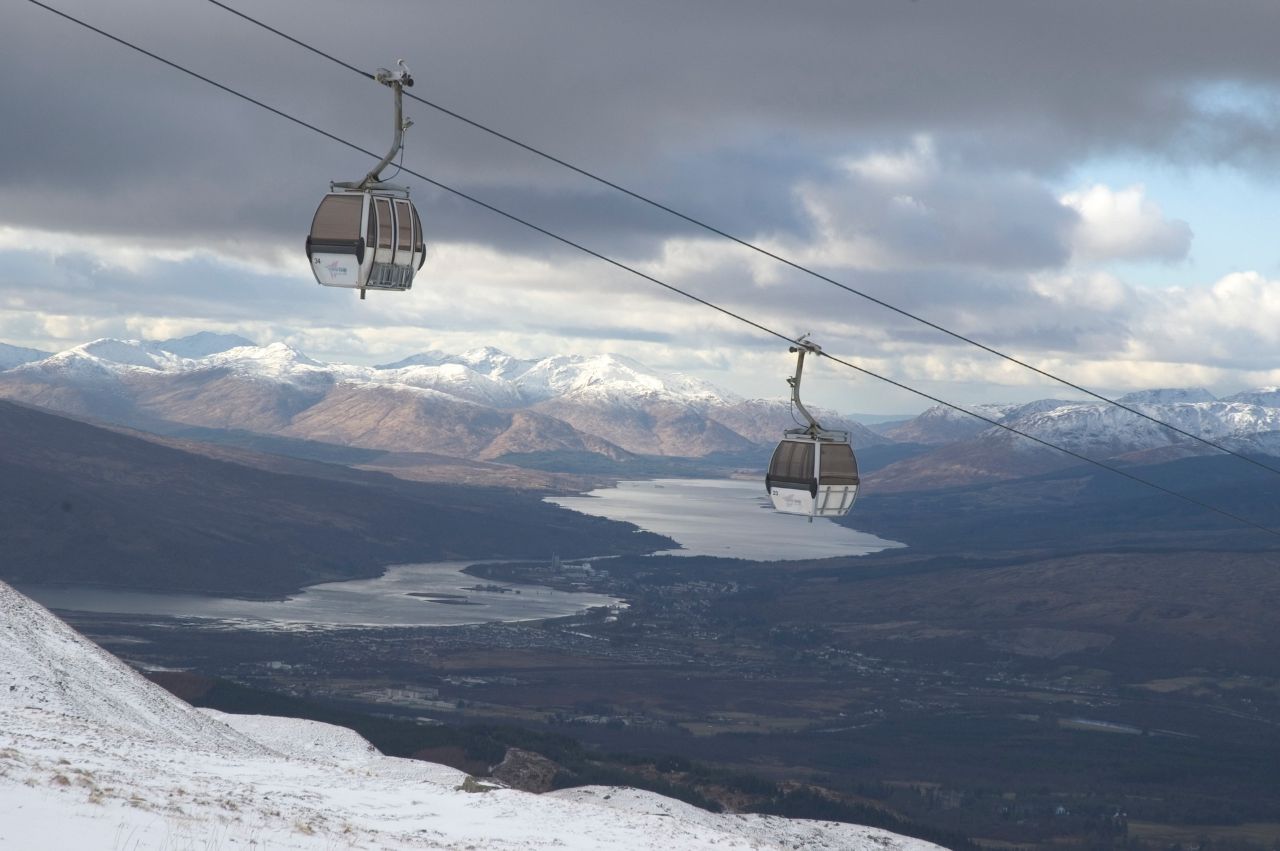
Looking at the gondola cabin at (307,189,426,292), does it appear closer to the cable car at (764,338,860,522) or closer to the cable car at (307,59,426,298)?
the cable car at (307,59,426,298)

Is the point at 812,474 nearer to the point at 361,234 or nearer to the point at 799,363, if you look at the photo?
the point at 799,363

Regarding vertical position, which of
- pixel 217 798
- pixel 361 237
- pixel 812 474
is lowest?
pixel 217 798

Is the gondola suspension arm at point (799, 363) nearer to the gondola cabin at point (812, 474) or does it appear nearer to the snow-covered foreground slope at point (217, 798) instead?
the gondola cabin at point (812, 474)

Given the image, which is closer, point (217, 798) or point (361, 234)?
point (361, 234)

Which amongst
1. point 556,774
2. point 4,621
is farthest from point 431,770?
point 556,774

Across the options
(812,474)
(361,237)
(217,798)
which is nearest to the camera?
(361,237)

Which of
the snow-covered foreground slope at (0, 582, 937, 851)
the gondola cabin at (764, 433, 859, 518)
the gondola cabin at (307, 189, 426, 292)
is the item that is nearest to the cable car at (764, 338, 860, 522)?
the gondola cabin at (764, 433, 859, 518)

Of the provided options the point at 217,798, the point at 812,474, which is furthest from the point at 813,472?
the point at 217,798

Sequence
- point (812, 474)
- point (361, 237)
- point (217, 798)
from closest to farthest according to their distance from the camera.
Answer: point (361, 237)
point (812, 474)
point (217, 798)
